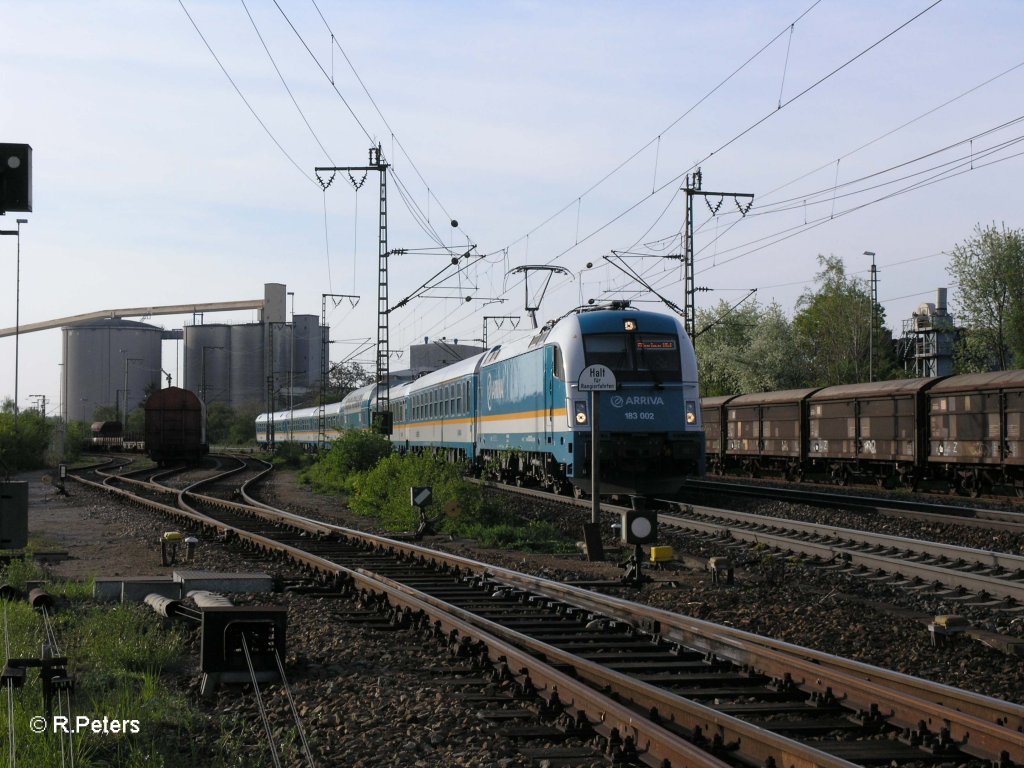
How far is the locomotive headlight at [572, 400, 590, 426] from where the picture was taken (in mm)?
18391

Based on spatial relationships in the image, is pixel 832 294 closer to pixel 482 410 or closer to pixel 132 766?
pixel 482 410

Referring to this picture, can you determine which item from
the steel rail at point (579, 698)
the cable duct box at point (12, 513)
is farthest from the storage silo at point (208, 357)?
the steel rail at point (579, 698)

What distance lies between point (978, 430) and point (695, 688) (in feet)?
60.9

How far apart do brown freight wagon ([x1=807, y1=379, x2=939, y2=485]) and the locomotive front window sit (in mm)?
8890

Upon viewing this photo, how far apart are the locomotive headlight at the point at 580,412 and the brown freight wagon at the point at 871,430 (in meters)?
10.4

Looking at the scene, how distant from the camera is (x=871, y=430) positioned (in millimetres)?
27297

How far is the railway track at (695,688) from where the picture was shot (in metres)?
5.12

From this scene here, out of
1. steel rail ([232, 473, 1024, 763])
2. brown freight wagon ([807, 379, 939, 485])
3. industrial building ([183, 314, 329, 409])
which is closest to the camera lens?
steel rail ([232, 473, 1024, 763])

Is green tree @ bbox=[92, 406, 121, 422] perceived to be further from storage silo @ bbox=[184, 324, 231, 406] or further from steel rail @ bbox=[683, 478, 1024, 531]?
Result: steel rail @ bbox=[683, 478, 1024, 531]

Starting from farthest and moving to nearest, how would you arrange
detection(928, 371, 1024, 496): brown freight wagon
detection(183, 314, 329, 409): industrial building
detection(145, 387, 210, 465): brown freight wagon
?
detection(183, 314, 329, 409): industrial building, detection(145, 387, 210, 465): brown freight wagon, detection(928, 371, 1024, 496): brown freight wagon

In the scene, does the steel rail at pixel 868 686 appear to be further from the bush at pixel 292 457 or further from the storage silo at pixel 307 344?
the storage silo at pixel 307 344

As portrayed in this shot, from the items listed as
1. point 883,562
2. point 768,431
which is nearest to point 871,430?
point 768,431

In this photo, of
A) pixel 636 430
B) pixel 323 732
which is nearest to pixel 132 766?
pixel 323 732

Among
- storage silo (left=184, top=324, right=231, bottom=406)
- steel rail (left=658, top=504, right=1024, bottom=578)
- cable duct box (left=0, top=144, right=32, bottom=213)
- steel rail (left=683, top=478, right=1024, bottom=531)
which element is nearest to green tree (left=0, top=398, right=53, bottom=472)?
steel rail (left=683, top=478, right=1024, bottom=531)
